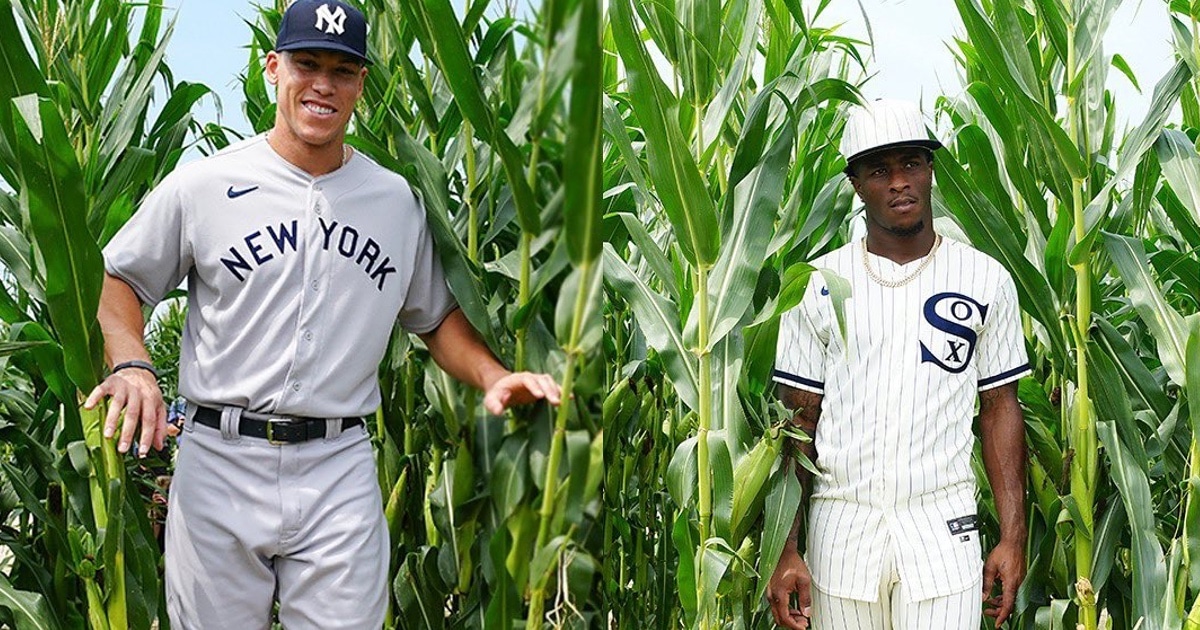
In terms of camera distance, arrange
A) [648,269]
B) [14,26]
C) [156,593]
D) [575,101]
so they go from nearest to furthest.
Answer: [575,101] < [14,26] < [156,593] < [648,269]

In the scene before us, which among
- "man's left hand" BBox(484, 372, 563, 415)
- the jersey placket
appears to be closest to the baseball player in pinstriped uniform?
the jersey placket

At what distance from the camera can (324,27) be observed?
1.58 m

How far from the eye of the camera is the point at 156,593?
2.11m

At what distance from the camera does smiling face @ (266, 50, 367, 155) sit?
163 centimetres

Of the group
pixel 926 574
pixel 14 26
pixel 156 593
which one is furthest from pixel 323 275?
pixel 926 574

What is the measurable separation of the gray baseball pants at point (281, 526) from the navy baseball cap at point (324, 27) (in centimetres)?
61

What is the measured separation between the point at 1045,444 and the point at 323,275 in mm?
1785

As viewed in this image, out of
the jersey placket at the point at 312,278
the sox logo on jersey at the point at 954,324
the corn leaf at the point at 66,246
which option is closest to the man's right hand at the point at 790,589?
the sox logo on jersey at the point at 954,324

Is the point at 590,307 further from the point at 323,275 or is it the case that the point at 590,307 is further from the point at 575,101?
the point at 323,275

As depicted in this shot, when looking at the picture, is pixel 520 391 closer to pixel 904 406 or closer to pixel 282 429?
pixel 282 429

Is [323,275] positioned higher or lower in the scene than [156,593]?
higher

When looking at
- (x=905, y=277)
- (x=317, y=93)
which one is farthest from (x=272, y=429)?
(x=905, y=277)

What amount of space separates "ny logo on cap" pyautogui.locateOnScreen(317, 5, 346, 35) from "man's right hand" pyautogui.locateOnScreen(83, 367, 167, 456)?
0.57m

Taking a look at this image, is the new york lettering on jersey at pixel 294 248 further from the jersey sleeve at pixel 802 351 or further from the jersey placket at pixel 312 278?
the jersey sleeve at pixel 802 351
